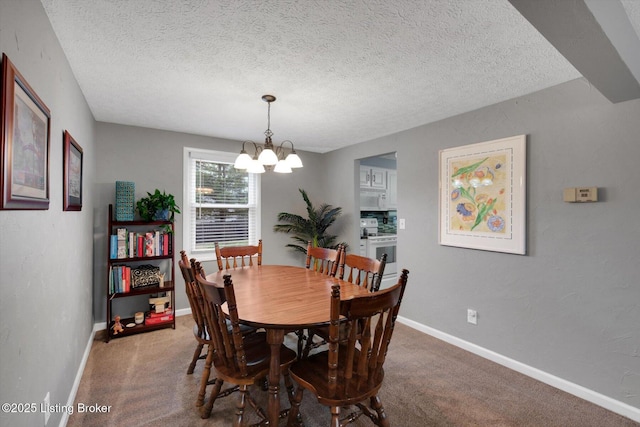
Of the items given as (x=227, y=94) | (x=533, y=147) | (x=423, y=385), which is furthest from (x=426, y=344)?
(x=227, y=94)

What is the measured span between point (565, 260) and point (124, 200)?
4.12 metres

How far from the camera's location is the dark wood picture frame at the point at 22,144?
100 centimetres

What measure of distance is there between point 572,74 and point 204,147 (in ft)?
12.4

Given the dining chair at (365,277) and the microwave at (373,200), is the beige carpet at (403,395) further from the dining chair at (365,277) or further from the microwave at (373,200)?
the microwave at (373,200)

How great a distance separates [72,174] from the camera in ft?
6.71

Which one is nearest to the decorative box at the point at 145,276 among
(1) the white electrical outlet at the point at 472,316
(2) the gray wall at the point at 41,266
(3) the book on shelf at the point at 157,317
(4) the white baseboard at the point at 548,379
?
(3) the book on shelf at the point at 157,317

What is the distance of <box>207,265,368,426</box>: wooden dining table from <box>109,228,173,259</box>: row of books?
1108mm

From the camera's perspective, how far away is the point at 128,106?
2730mm

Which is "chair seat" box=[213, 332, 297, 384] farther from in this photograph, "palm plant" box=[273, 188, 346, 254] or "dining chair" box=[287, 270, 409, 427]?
"palm plant" box=[273, 188, 346, 254]

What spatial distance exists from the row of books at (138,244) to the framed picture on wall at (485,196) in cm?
308

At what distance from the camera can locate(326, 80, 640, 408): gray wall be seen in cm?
194

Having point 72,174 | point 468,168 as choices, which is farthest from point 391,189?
point 72,174

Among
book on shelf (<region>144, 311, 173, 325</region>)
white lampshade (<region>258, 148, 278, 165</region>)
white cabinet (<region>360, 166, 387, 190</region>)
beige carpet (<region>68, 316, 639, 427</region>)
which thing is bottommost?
beige carpet (<region>68, 316, 639, 427</region>)

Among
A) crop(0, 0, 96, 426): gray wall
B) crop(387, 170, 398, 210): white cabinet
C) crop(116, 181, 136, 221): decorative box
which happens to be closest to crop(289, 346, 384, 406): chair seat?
crop(0, 0, 96, 426): gray wall
